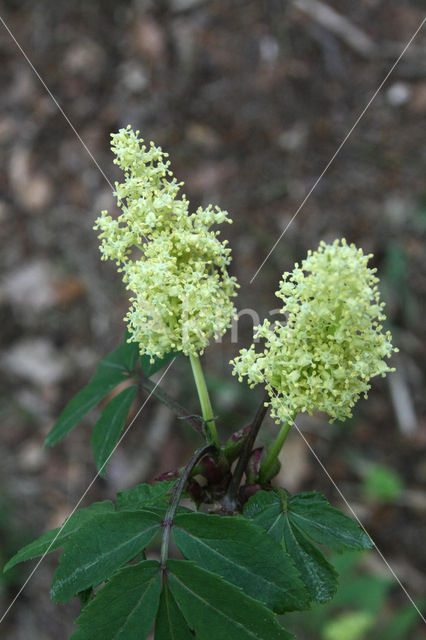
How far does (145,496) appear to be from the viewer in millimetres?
1812

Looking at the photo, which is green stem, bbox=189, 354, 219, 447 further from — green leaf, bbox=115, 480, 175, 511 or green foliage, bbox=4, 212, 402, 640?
green leaf, bbox=115, 480, 175, 511

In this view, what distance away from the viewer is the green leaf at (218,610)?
1.42m

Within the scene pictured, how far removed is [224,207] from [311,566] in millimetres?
4106

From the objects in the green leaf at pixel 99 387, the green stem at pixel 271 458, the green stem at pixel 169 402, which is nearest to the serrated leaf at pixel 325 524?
the green stem at pixel 271 458

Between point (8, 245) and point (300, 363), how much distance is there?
4699mm

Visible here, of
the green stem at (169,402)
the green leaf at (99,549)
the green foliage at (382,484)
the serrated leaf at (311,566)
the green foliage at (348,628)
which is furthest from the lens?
the green foliage at (382,484)

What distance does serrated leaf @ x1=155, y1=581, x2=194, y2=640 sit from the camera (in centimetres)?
151

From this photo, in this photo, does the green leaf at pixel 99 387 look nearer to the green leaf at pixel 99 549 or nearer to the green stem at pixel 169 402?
the green stem at pixel 169 402

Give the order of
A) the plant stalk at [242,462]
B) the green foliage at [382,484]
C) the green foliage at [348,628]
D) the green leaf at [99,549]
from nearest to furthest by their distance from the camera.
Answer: the green leaf at [99,549], the plant stalk at [242,462], the green foliage at [348,628], the green foliage at [382,484]

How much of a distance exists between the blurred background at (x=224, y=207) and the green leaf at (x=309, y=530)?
7.28 feet

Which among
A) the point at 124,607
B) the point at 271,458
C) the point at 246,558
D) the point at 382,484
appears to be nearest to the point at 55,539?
the point at 124,607

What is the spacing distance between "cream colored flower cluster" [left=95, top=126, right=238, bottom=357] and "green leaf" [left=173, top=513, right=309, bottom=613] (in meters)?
0.55

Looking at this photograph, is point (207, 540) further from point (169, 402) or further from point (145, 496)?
point (169, 402)

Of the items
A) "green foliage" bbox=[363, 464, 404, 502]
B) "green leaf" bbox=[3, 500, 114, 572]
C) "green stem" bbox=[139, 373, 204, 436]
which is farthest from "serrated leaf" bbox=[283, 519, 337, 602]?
"green foliage" bbox=[363, 464, 404, 502]
